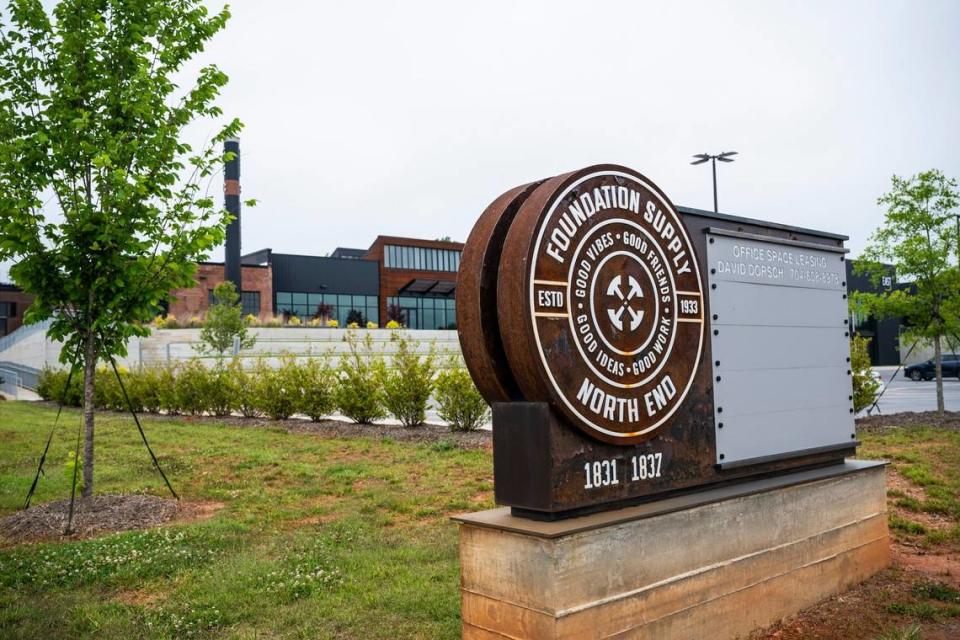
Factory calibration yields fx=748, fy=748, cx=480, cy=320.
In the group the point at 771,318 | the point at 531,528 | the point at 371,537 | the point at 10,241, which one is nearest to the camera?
the point at 531,528

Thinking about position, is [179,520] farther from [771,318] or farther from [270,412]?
[270,412]

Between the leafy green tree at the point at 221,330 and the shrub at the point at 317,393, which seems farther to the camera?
the leafy green tree at the point at 221,330

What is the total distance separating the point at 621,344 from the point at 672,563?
46.9 inches

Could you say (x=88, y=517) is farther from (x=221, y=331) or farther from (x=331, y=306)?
(x=331, y=306)

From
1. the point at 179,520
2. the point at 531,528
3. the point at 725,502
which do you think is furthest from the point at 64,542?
the point at 725,502

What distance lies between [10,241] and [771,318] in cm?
696

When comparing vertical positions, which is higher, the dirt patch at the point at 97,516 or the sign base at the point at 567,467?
the sign base at the point at 567,467

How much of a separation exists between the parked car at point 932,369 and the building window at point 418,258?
110 feet

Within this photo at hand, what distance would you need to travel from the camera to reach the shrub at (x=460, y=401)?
530 inches

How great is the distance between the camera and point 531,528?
136 inches

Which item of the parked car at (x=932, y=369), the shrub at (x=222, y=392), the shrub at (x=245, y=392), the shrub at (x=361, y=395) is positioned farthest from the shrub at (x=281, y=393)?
the parked car at (x=932, y=369)

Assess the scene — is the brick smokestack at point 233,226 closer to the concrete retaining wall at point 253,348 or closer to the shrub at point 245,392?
the concrete retaining wall at point 253,348

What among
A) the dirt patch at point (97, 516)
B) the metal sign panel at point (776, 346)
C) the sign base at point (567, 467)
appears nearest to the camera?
the sign base at point (567, 467)

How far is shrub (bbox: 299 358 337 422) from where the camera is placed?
55.1 ft
